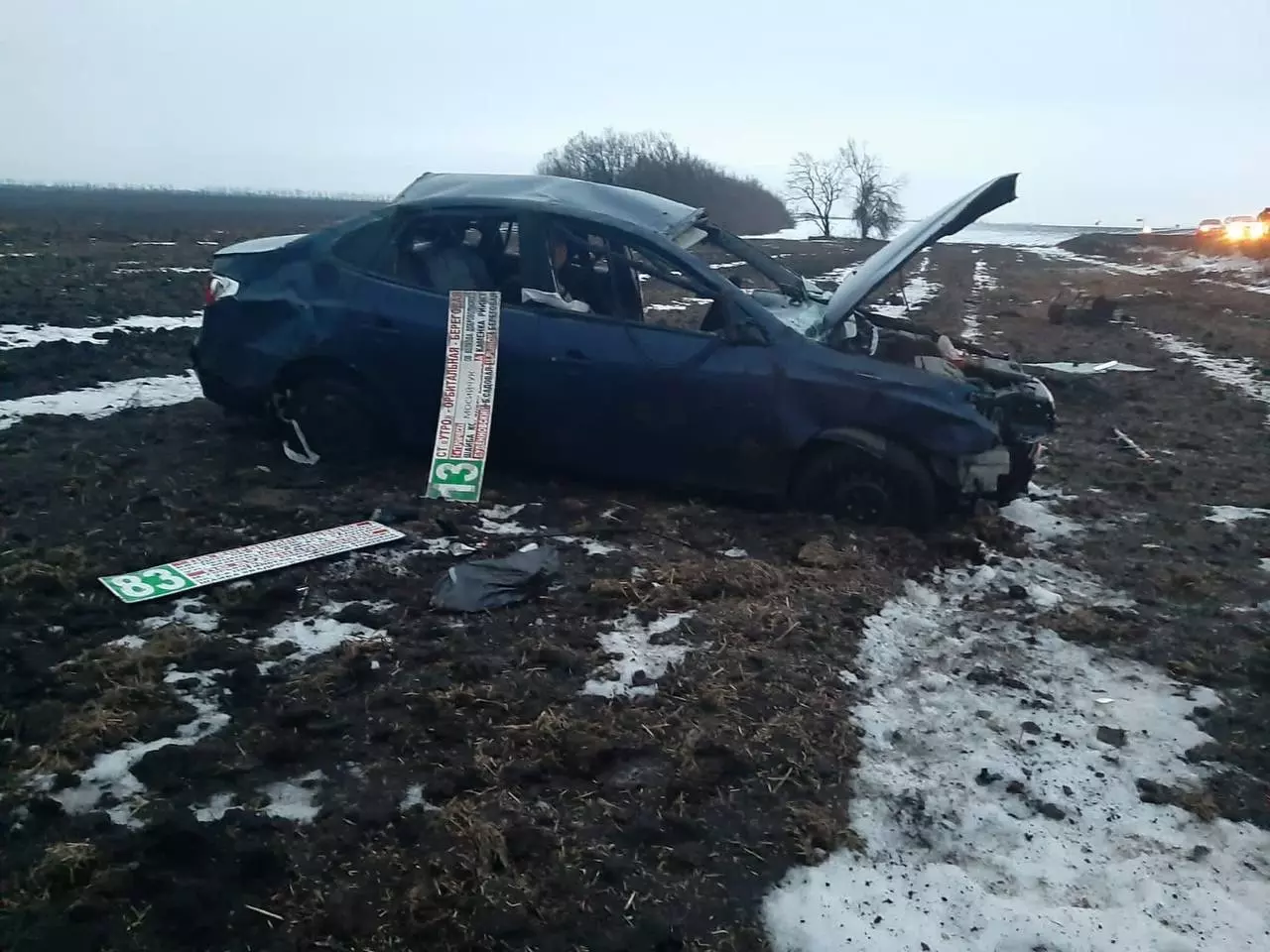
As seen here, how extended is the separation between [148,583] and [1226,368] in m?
11.9

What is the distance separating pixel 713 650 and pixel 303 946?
194 centimetres

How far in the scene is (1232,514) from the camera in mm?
6051

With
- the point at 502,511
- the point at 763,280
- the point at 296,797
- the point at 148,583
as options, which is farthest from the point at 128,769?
the point at 763,280

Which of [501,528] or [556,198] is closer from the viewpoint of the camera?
[501,528]

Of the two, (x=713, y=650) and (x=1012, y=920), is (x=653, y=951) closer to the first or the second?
(x=1012, y=920)

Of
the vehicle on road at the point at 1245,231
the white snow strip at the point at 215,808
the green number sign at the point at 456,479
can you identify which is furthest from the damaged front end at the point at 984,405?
the vehicle on road at the point at 1245,231

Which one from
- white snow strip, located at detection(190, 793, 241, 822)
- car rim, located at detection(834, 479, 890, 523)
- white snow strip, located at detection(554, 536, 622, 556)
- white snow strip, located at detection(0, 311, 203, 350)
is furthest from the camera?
white snow strip, located at detection(0, 311, 203, 350)

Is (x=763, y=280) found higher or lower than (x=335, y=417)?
higher

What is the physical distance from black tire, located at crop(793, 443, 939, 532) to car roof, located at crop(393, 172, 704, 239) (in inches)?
61.4

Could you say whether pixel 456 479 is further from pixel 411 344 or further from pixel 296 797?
pixel 296 797

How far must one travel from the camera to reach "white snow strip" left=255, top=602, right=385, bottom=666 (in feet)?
12.3

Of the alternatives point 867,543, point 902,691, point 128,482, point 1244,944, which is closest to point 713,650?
point 902,691

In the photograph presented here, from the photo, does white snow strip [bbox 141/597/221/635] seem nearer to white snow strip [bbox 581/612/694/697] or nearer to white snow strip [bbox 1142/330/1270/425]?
white snow strip [bbox 581/612/694/697]

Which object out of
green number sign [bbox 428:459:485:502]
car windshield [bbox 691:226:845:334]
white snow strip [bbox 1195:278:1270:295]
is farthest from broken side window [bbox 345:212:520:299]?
white snow strip [bbox 1195:278:1270:295]
